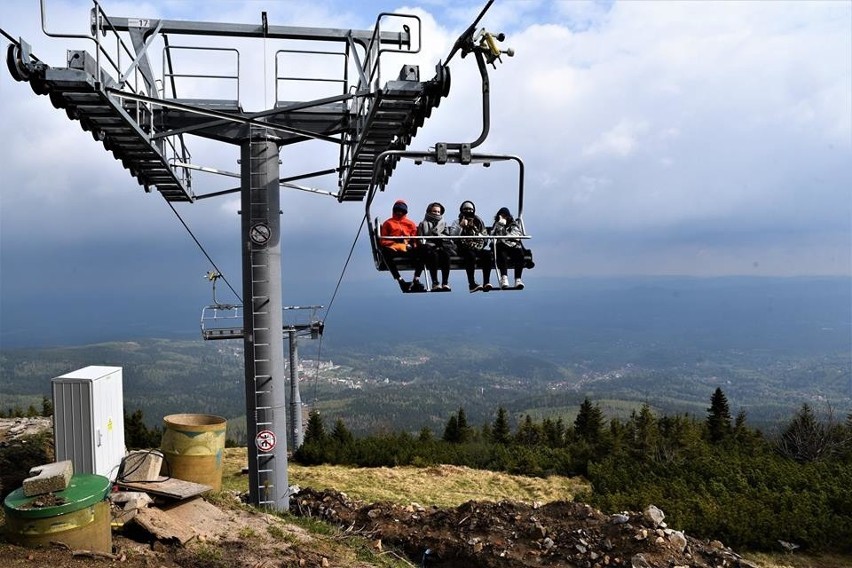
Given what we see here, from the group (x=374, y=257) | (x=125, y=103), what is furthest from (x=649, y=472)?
(x=125, y=103)

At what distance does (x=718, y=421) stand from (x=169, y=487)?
82.0 feet

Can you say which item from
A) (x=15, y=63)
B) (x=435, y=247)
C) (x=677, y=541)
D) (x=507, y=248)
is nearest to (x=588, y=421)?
(x=677, y=541)

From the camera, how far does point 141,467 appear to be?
8758 mm

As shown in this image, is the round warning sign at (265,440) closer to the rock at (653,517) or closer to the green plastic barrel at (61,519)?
the green plastic barrel at (61,519)

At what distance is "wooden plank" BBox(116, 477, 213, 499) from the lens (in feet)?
27.2

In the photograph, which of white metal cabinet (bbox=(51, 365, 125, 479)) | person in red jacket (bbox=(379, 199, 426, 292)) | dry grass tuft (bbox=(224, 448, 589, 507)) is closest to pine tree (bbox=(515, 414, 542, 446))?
dry grass tuft (bbox=(224, 448, 589, 507))

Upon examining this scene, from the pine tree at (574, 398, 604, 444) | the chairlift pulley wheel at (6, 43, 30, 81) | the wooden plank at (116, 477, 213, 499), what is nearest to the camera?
the chairlift pulley wheel at (6, 43, 30, 81)

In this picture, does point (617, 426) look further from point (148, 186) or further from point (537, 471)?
point (148, 186)

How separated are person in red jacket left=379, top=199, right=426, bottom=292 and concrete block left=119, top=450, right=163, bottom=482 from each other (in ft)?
13.9

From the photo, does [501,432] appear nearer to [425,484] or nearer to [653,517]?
[425,484]

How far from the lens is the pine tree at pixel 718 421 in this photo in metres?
25.9

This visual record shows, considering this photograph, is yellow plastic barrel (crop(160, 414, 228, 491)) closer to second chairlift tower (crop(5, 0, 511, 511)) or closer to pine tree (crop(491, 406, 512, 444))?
second chairlift tower (crop(5, 0, 511, 511))

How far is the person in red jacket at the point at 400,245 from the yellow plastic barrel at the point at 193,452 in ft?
11.8

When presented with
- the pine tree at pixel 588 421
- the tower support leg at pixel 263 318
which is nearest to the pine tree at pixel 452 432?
the pine tree at pixel 588 421
